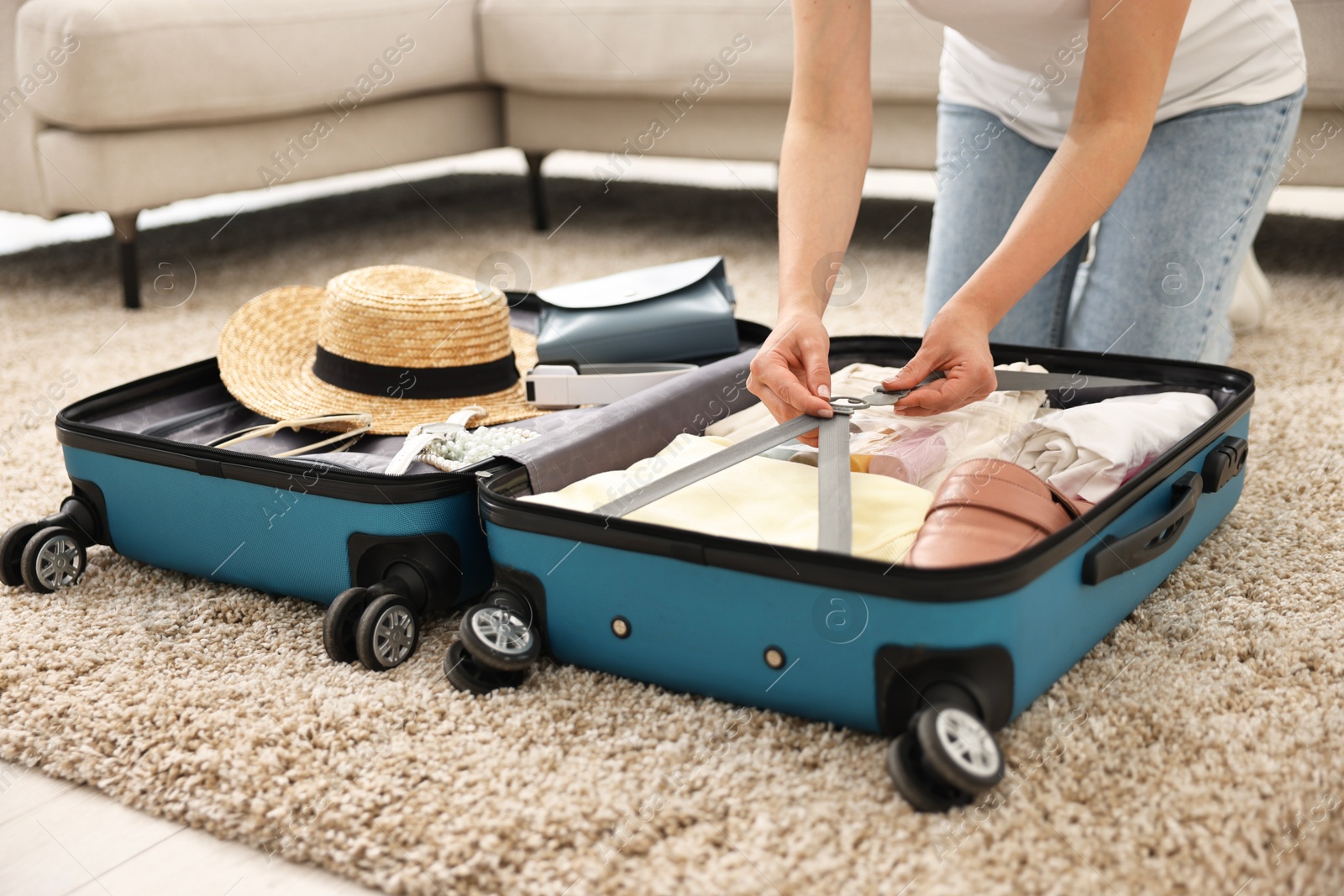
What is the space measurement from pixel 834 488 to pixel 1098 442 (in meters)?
0.23

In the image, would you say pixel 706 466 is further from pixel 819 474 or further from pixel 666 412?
pixel 666 412

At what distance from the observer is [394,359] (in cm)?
116

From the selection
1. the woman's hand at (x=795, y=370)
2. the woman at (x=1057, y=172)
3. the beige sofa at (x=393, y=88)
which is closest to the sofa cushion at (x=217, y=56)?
the beige sofa at (x=393, y=88)

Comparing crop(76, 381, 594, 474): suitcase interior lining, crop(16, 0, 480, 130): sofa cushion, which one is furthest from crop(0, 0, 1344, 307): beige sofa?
crop(76, 381, 594, 474): suitcase interior lining

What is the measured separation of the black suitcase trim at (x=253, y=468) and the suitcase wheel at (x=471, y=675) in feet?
0.40

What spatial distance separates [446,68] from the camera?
232 cm

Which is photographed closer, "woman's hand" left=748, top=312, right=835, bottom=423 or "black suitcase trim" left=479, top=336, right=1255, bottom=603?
"black suitcase trim" left=479, top=336, right=1255, bottom=603

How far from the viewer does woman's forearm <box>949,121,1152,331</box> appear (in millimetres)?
929

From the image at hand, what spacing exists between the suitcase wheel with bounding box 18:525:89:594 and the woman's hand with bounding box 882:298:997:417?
27.6 inches

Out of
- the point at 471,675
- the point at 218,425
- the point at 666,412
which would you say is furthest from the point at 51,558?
the point at 666,412

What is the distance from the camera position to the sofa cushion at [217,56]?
1.83 m

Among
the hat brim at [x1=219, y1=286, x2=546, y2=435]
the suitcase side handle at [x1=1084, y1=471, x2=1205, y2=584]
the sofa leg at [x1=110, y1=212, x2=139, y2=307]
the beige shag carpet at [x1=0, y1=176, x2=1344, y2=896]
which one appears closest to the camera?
the beige shag carpet at [x1=0, y1=176, x2=1344, y2=896]

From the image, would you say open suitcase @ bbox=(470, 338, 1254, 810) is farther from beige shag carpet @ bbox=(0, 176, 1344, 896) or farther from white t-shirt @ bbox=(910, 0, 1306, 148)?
white t-shirt @ bbox=(910, 0, 1306, 148)

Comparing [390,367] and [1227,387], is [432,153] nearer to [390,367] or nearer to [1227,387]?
[390,367]
